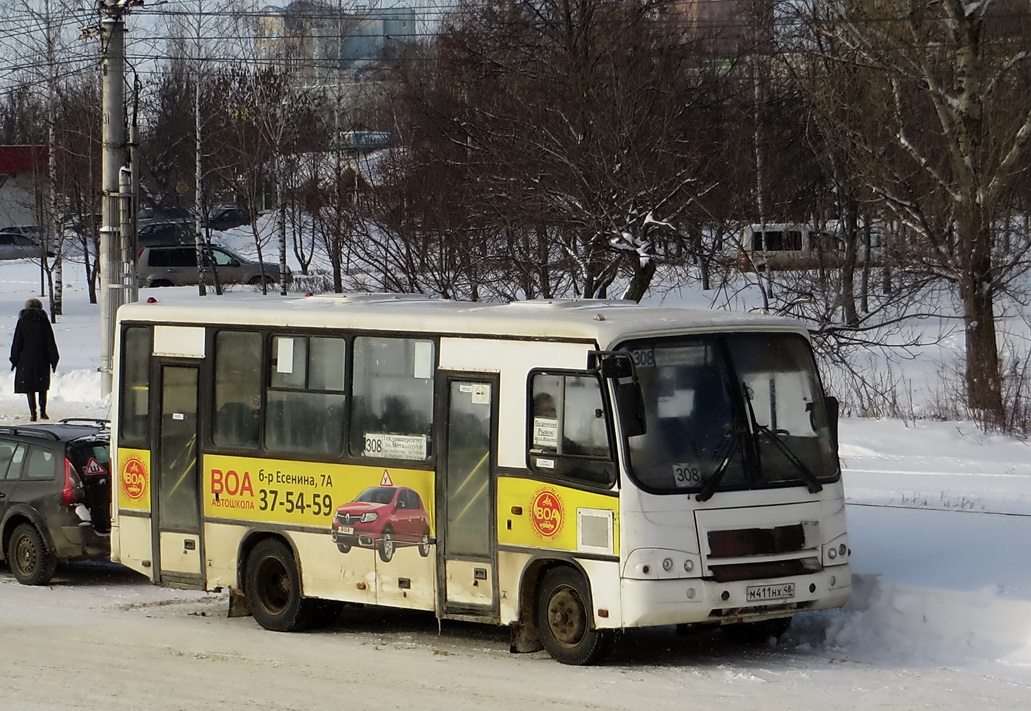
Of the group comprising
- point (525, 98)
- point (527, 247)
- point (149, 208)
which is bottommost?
point (527, 247)

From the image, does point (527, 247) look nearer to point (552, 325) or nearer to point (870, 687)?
point (552, 325)

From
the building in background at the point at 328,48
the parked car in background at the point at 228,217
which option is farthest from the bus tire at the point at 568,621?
Answer: the parked car in background at the point at 228,217

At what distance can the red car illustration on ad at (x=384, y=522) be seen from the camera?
33.5ft

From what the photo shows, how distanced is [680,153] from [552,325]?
13.8 m

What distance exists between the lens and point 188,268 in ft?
173

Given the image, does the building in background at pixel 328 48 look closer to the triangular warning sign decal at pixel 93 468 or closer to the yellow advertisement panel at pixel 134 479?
the triangular warning sign decal at pixel 93 468

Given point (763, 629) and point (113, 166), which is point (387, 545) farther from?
point (113, 166)

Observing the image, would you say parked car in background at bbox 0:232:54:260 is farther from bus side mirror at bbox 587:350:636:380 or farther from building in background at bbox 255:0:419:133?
bus side mirror at bbox 587:350:636:380

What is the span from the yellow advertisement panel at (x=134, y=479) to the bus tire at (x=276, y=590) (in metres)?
1.18

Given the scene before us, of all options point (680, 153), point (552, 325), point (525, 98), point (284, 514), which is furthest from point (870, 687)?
point (525, 98)

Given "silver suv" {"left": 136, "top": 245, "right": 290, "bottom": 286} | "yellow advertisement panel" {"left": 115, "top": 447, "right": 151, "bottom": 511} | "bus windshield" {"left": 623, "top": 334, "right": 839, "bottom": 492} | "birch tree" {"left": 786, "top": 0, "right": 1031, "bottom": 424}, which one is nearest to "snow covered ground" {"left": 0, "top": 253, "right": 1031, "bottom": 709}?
"yellow advertisement panel" {"left": 115, "top": 447, "right": 151, "bottom": 511}

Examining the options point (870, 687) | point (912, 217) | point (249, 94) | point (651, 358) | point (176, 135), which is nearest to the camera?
point (870, 687)

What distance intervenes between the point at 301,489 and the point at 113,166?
37.5 feet

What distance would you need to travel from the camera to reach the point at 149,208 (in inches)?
2608
